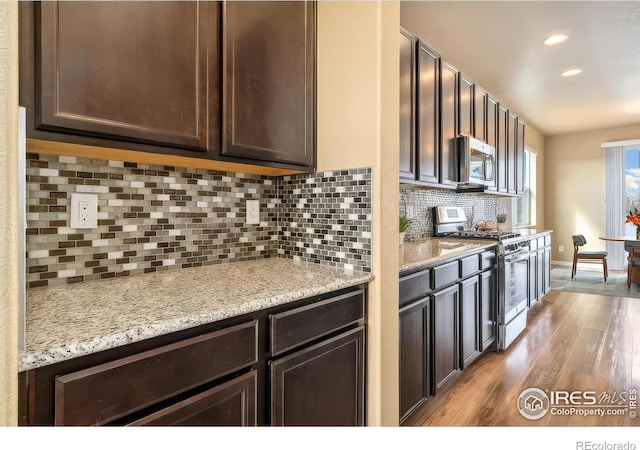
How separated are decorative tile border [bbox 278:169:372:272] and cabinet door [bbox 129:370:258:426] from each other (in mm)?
670

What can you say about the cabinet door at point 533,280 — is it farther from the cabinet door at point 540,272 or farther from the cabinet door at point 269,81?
the cabinet door at point 269,81

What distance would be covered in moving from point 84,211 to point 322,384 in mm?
1025

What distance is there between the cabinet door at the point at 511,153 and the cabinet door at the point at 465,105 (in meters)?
1.34

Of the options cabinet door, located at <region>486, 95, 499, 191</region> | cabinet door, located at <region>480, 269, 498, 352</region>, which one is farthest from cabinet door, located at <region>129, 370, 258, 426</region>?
cabinet door, located at <region>486, 95, 499, 191</region>

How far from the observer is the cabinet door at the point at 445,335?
1.93m

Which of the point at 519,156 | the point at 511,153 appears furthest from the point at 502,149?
the point at 519,156

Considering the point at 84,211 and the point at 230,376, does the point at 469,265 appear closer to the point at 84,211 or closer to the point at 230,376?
the point at 230,376

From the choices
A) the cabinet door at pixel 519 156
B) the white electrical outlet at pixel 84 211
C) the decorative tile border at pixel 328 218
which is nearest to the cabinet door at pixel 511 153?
the cabinet door at pixel 519 156

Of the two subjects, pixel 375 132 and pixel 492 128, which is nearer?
pixel 375 132

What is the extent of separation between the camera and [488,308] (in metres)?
2.60

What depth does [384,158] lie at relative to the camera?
1.45m

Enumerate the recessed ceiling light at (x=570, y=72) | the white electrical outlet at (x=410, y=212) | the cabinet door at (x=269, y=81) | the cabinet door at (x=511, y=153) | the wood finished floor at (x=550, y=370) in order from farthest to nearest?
1. the cabinet door at (x=511, y=153)
2. the recessed ceiling light at (x=570, y=72)
3. the white electrical outlet at (x=410, y=212)
4. the wood finished floor at (x=550, y=370)
5. the cabinet door at (x=269, y=81)
